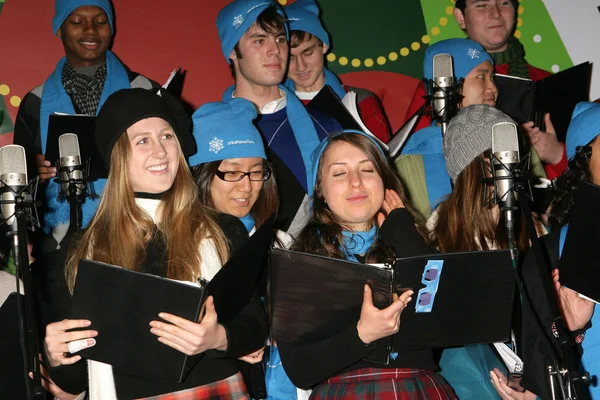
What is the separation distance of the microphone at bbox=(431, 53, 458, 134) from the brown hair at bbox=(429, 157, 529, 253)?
0.44 meters

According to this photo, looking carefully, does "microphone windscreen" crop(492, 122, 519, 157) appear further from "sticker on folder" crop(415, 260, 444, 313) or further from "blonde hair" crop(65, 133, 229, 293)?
"blonde hair" crop(65, 133, 229, 293)

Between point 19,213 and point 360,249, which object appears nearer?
point 19,213

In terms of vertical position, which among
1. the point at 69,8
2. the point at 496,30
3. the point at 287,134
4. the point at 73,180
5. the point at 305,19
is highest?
the point at 69,8

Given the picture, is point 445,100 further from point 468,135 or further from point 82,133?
point 82,133

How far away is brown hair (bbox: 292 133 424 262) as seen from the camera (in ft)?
8.36

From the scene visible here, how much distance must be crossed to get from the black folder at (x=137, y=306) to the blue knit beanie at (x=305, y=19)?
2130mm

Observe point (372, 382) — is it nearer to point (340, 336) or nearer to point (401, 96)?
point (340, 336)

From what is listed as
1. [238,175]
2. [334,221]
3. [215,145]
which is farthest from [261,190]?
[334,221]

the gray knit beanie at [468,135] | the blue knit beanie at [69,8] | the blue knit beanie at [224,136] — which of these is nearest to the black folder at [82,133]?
the blue knit beanie at [224,136]

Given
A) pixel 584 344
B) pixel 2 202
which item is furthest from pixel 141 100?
pixel 584 344

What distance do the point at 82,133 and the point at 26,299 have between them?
115cm

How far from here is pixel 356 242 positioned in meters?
2.58

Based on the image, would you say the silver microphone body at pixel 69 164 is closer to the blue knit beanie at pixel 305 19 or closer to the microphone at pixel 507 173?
the microphone at pixel 507 173

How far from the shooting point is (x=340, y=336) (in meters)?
2.23
